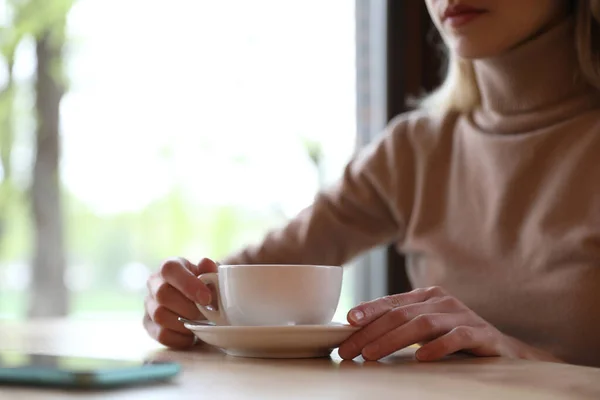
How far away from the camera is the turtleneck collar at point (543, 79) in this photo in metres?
1.21

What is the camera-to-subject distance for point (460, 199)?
4.14 feet

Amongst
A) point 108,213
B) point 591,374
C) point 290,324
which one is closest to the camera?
point 591,374

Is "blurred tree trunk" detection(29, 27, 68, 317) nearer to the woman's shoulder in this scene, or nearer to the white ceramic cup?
the woman's shoulder

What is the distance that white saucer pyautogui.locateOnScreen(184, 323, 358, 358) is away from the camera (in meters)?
0.68

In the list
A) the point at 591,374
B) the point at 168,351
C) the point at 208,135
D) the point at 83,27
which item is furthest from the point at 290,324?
the point at 83,27

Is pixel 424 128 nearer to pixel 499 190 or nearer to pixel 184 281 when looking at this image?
pixel 499 190

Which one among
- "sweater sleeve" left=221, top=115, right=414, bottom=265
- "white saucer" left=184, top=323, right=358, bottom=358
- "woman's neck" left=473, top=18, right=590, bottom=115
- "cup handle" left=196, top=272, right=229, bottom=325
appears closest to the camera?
"white saucer" left=184, top=323, right=358, bottom=358

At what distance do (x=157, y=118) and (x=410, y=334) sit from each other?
1538mm

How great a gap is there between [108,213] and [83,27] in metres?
0.55

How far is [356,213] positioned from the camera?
137cm

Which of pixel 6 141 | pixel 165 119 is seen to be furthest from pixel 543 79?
pixel 6 141

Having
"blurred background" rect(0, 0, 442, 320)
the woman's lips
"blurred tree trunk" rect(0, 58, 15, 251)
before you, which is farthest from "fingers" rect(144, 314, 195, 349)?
"blurred tree trunk" rect(0, 58, 15, 251)

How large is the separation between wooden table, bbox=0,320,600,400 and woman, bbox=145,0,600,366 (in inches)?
8.4

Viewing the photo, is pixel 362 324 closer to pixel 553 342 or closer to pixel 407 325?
pixel 407 325
